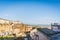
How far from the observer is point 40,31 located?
572 cm

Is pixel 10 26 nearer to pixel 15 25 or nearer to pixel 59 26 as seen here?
pixel 15 25

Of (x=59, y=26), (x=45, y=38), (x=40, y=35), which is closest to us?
(x=45, y=38)

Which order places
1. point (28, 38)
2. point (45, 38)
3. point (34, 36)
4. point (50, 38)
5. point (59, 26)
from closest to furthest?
point (50, 38) < point (45, 38) < point (34, 36) < point (28, 38) < point (59, 26)

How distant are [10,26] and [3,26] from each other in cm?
55

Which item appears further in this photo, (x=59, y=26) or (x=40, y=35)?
(x=59, y=26)

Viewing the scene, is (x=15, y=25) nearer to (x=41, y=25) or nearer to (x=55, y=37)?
(x=41, y=25)

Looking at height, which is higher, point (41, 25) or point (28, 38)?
point (41, 25)

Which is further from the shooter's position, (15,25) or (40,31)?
(15,25)

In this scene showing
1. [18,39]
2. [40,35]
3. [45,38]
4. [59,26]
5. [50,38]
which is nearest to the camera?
[50,38]

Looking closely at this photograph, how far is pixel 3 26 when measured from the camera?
11555 millimetres

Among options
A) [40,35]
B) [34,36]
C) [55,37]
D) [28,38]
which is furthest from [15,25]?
[55,37]

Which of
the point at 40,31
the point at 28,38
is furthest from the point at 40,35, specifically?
the point at 28,38

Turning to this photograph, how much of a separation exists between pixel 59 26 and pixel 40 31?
19.0 ft

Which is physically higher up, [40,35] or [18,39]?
[40,35]
